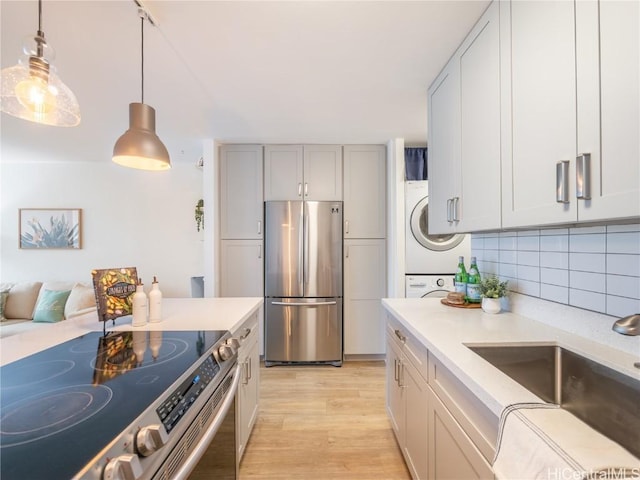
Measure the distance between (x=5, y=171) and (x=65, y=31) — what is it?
151 inches

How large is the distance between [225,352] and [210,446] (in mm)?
336

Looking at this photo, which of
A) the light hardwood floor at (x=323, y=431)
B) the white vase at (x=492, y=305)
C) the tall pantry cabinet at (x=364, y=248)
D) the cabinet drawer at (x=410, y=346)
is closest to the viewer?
the cabinet drawer at (x=410, y=346)

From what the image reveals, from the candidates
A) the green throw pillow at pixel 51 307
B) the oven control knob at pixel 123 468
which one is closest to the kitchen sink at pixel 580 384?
the oven control knob at pixel 123 468

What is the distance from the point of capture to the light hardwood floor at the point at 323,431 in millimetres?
1688

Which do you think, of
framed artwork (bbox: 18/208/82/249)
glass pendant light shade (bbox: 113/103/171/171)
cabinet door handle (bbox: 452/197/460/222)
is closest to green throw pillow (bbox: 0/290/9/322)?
framed artwork (bbox: 18/208/82/249)

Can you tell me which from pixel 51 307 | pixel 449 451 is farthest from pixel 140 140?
pixel 51 307

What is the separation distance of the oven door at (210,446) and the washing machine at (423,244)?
6.74 feet

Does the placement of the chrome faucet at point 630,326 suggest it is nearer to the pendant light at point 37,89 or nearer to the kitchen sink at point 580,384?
the kitchen sink at point 580,384

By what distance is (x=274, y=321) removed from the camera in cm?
303

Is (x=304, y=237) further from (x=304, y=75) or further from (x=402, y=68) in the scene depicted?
(x=402, y=68)

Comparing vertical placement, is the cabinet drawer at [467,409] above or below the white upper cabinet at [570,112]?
below

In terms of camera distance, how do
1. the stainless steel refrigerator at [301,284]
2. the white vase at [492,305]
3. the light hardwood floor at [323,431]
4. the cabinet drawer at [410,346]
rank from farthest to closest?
the stainless steel refrigerator at [301,284]
the light hardwood floor at [323,431]
the white vase at [492,305]
the cabinet drawer at [410,346]

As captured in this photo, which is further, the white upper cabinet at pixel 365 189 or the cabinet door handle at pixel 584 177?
the white upper cabinet at pixel 365 189

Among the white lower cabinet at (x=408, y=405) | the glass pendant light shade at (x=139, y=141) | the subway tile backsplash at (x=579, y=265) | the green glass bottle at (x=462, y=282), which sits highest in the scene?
the glass pendant light shade at (x=139, y=141)
